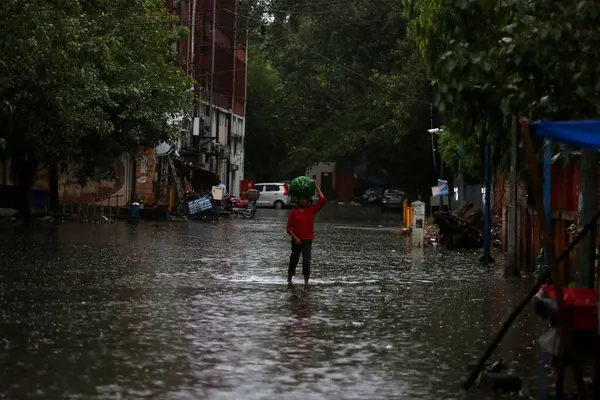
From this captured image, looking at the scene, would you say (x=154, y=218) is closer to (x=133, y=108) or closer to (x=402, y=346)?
(x=133, y=108)

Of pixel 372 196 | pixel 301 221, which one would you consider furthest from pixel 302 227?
pixel 372 196

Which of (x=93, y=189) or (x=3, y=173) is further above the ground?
(x=3, y=173)

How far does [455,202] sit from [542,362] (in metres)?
40.8

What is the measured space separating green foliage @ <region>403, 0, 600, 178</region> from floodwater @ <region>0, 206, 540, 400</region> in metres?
2.40

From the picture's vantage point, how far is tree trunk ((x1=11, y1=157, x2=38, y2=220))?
43.2 metres

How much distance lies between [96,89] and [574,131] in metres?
32.5

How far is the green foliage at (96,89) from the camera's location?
27656 millimetres

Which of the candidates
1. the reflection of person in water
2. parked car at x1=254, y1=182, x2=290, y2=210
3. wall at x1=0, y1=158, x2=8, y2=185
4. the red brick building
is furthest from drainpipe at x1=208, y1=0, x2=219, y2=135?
the reflection of person in water

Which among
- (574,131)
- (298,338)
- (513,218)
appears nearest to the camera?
(574,131)

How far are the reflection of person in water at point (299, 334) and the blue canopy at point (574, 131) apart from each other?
2839 millimetres

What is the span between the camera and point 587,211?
43.4 ft

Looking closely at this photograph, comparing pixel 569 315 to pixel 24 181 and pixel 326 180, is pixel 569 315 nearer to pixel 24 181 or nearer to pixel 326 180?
pixel 24 181

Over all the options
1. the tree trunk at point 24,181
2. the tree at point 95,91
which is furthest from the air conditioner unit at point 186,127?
the tree trunk at point 24,181

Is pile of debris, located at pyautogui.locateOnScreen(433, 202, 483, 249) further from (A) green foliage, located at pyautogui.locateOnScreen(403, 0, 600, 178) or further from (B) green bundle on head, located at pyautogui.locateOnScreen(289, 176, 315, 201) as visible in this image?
(A) green foliage, located at pyautogui.locateOnScreen(403, 0, 600, 178)
